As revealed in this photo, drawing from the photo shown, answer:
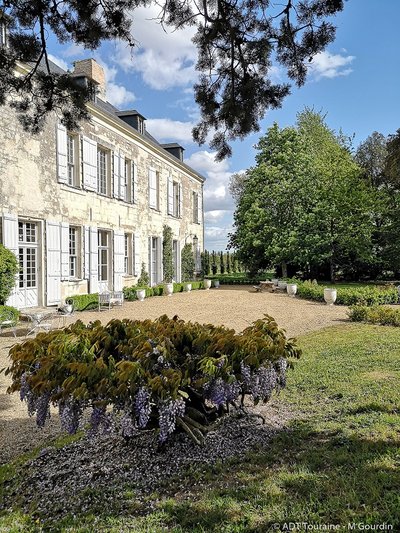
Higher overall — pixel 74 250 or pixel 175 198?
pixel 175 198

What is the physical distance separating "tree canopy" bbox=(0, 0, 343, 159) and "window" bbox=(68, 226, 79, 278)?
29.3ft

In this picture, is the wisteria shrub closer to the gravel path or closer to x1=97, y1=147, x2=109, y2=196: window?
the gravel path

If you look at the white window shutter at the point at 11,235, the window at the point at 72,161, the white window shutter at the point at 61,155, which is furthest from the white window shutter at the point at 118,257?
the white window shutter at the point at 11,235

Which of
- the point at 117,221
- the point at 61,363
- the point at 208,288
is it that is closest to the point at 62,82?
the point at 61,363

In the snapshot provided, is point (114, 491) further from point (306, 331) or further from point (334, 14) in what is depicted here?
point (306, 331)

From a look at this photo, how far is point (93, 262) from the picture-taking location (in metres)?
13.1

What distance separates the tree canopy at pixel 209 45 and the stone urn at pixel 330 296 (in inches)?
356

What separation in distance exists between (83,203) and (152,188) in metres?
5.49

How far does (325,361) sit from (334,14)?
4041 mm

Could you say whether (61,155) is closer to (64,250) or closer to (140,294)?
(64,250)

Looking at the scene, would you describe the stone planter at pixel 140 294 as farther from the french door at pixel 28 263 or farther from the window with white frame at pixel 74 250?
the french door at pixel 28 263

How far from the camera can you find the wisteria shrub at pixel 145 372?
219cm

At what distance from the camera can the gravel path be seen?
11.3 ft

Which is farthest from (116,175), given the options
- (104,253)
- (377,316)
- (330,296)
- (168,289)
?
(377,316)
